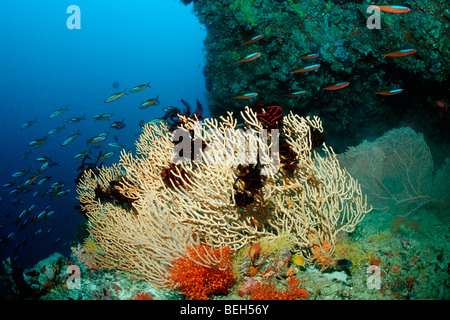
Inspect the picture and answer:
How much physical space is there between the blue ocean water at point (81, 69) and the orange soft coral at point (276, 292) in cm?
4669

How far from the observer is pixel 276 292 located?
9.04 feet

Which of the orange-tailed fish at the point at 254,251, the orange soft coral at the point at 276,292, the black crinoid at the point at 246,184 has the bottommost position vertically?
the orange soft coral at the point at 276,292

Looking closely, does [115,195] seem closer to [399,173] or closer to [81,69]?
[399,173]

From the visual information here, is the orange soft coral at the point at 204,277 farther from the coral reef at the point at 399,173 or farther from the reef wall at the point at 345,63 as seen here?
the reef wall at the point at 345,63

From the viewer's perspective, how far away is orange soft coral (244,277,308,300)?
270 cm

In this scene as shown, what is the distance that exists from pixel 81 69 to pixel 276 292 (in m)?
110

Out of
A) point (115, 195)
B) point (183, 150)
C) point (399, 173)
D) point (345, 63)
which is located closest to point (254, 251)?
point (183, 150)

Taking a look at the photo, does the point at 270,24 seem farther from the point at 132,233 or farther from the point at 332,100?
the point at 132,233

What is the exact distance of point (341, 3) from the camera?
7.73 meters

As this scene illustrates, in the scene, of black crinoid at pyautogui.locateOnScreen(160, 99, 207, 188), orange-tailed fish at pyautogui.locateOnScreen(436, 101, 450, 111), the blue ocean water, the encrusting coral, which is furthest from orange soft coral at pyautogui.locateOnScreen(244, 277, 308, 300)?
the blue ocean water

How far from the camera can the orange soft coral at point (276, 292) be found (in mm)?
2704

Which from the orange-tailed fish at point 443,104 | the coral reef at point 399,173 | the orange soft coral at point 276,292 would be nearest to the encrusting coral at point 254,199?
the orange soft coral at point 276,292

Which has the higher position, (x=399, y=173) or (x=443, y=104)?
(x=443, y=104)

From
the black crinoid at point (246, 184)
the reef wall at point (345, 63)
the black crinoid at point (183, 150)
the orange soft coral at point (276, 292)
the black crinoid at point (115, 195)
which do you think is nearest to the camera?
the orange soft coral at point (276, 292)
